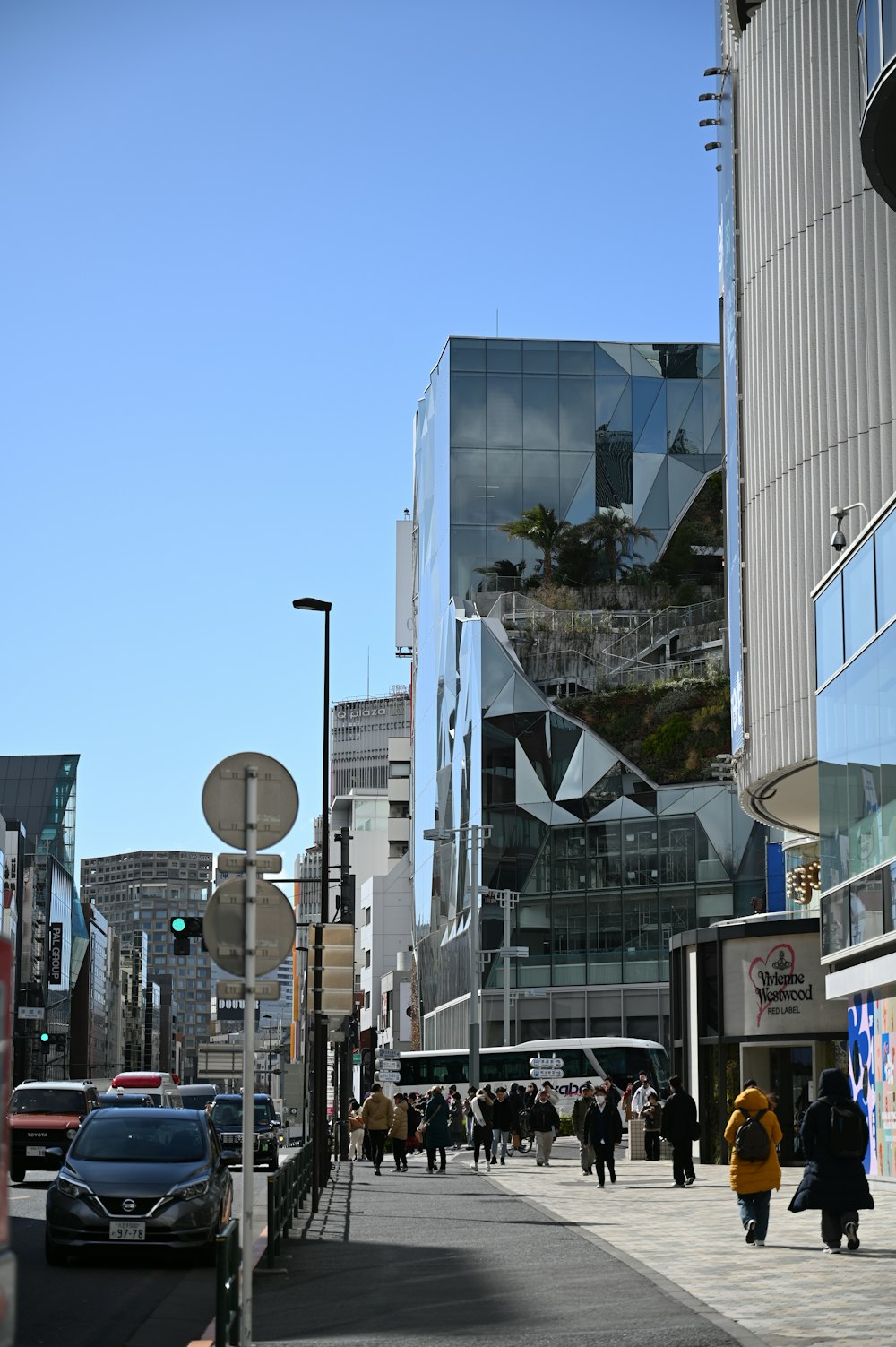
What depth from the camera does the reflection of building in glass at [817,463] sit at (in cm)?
2836

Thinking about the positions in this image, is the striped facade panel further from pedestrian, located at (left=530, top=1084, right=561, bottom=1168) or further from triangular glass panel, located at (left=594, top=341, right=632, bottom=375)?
triangular glass panel, located at (left=594, top=341, right=632, bottom=375)

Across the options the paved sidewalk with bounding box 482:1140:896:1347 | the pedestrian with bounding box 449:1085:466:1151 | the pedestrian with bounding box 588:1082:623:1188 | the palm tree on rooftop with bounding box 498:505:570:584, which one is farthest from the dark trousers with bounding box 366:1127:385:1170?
the palm tree on rooftop with bounding box 498:505:570:584

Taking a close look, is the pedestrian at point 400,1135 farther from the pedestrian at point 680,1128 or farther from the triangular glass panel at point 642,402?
the triangular glass panel at point 642,402

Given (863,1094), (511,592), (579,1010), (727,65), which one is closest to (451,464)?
(511,592)

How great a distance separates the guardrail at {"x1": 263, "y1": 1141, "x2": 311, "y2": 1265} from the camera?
16.9m

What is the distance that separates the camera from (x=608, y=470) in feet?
317

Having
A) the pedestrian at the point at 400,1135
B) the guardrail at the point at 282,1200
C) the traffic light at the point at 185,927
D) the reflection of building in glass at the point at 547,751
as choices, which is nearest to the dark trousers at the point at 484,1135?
the pedestrian at the point at 400,1135

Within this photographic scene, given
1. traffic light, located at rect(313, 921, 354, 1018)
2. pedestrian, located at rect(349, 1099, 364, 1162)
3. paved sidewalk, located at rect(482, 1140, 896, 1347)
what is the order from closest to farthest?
paved sidewalk, located at rect(482, 1140, 896, 1347)
traffic light, located at rect(313, 921, 354, 1018)
pedestrian, located at rect(349, 1099, 364, 1162)

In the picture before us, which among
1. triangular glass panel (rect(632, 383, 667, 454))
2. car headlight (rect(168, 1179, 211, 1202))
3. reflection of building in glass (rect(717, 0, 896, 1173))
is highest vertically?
triangular glass panel (rect(632, 383, 667, 454))

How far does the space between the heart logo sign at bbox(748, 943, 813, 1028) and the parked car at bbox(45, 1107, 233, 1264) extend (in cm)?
2141

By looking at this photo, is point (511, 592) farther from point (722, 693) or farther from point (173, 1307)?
point (173, 1307)

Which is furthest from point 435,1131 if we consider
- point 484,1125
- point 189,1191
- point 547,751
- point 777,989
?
point 547,751

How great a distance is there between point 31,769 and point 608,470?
96268mm

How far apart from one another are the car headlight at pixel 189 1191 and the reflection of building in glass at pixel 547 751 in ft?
199
